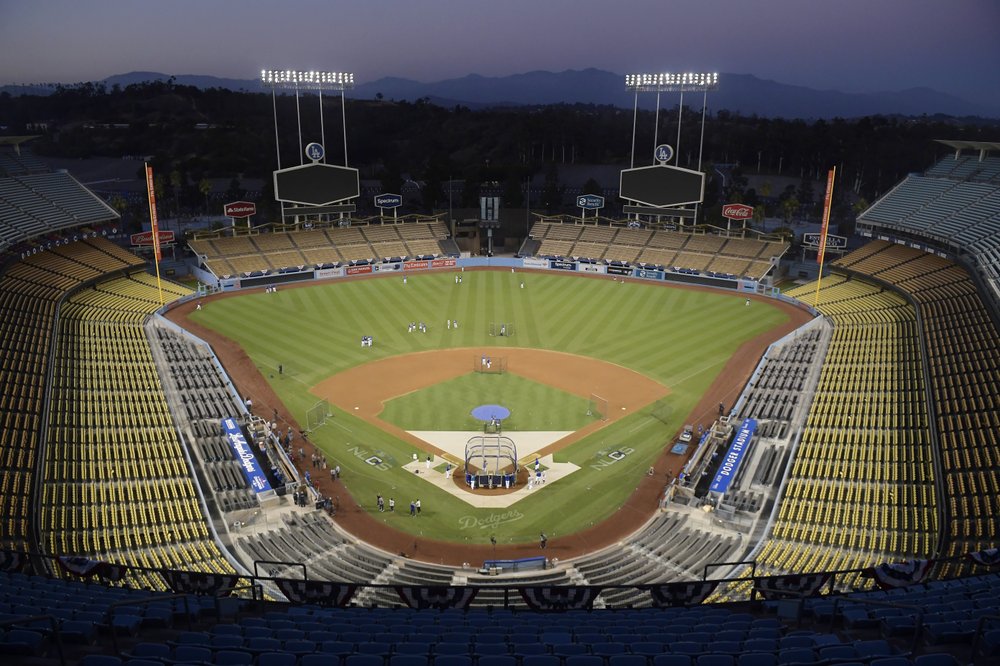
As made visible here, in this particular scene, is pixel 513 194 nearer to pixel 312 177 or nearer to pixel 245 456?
pixel 312 177

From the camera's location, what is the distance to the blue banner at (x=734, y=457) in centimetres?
3022

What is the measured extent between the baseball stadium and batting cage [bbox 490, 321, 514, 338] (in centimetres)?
38

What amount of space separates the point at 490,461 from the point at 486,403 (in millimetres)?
6780

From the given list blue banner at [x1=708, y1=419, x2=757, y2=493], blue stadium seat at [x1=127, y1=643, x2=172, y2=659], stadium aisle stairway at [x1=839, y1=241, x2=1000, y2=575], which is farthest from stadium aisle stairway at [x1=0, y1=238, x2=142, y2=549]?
stadium aisle stairway at [x1=839, y1=241, x2=1000, y2=575]

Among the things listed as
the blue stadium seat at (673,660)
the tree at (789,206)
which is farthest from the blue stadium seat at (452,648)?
the tree at (789,206)

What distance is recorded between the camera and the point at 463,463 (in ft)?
113

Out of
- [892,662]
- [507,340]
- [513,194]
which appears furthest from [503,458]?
[513,194]

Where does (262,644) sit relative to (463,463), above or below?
above

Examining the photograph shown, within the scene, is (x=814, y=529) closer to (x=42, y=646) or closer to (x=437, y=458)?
(x=437, y=458)

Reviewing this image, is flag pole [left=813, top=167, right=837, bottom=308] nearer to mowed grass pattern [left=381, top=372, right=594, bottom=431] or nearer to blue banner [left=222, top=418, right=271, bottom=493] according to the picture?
mowed grass pattern [left=381, top=372, right=594, bottom=431]

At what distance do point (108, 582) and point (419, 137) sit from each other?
134020 millimetres

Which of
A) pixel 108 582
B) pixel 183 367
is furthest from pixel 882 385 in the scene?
pixel 183 367

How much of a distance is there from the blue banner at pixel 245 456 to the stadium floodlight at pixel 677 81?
187 ft

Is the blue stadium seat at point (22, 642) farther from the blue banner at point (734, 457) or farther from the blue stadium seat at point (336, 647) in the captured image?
the blue banner at point (734, 457)
